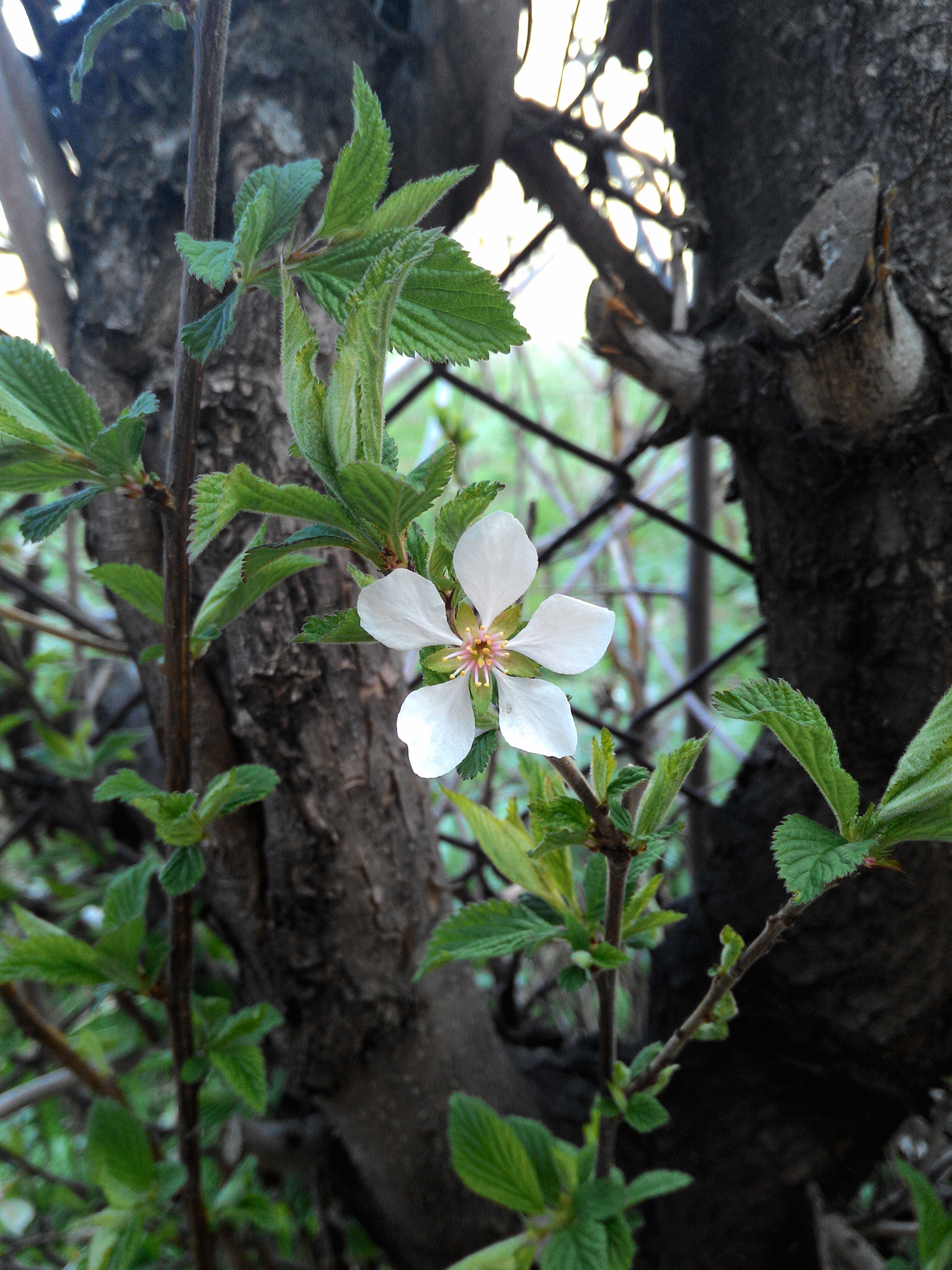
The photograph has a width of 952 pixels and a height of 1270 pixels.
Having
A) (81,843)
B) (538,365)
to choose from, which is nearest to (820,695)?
(81,843)

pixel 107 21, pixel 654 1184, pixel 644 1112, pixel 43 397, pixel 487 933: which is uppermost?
pixel 107 21

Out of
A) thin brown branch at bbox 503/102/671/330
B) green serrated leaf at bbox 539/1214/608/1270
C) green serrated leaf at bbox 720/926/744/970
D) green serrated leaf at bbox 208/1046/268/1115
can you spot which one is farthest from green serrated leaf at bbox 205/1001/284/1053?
thin brown branch at bbox 503/102/671/330

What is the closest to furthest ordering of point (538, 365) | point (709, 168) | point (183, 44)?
point (183, 44)
point (709, 168)
point (538, 365)

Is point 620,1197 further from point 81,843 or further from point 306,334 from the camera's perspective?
point 81,843

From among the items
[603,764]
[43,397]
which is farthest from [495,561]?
[43,397]

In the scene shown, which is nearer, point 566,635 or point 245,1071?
point 566,635

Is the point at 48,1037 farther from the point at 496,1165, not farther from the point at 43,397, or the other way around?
the point at 43,397
